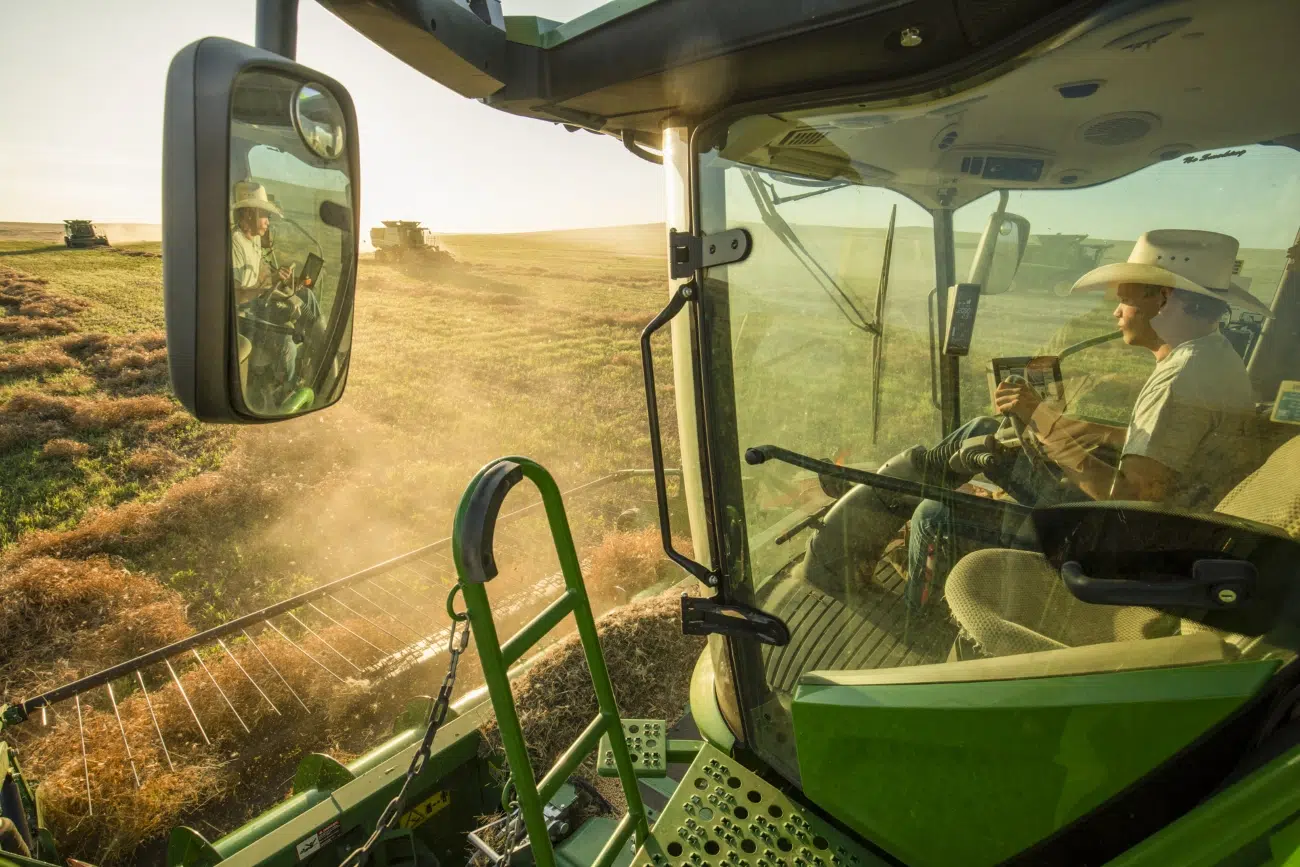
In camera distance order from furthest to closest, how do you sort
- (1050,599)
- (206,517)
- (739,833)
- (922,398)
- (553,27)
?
(206,517)
(922,398)
(739,833)
(553,27)
(1050,599)

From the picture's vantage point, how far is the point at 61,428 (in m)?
12.8

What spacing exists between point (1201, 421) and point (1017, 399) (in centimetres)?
41

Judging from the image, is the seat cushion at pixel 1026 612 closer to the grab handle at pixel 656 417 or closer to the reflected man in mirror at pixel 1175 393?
the reflected man in mirror at pixel 1175 393

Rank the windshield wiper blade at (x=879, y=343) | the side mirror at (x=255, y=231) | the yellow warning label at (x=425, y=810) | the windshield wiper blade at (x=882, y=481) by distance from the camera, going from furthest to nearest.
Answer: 1. the yellow warning label at (x=425, y=810)
2. the windshield wiper blade at (x=879, y=343)
3. the windshield wiper blade at (x=882, y=481)
4. the side mirror at (x=255, y=231)

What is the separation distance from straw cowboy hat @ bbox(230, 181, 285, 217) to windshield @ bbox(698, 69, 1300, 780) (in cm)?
102

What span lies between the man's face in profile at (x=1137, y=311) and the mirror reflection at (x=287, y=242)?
1697 millimetres

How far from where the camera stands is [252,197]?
112cm

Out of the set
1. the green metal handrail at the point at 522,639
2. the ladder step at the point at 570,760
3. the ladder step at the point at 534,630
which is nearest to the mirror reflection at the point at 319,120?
the green metal handrail at the point at 522,639

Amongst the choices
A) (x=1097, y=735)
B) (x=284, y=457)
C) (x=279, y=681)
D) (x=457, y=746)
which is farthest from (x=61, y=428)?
(x=1097, y=735)

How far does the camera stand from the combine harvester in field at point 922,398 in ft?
3.68

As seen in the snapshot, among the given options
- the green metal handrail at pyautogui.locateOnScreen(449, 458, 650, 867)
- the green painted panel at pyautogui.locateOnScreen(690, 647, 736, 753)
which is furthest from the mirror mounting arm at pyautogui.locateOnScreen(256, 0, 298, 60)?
the green painted panel at pyautogui.locateOnScreen(690, 647, 736, 753)

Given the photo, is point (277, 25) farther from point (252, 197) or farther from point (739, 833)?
point (739, 833)

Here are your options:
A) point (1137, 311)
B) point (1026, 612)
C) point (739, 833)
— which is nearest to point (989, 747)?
point (1026, 612)

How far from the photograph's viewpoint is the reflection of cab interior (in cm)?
113
